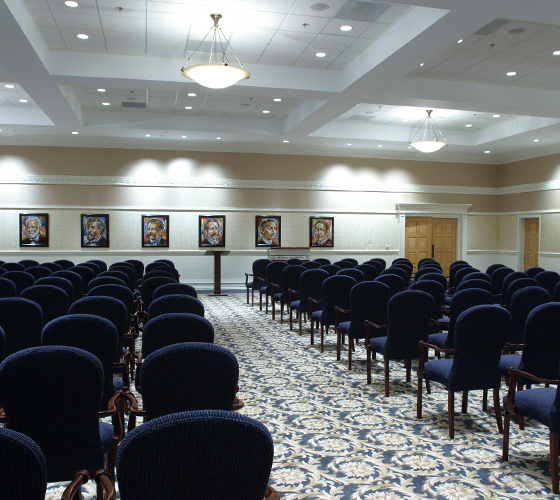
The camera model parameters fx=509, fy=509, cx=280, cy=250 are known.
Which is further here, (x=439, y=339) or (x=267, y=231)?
(x=267, y=231)

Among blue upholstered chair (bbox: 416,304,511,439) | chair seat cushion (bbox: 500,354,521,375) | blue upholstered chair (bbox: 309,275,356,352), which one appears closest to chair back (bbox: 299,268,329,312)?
blue upholstered chair (bbox: 309,275,356,352)

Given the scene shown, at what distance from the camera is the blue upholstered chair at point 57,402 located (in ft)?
8.02

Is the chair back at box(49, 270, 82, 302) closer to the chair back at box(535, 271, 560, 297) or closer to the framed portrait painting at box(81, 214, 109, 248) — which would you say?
the framed portrait painting at box(81, 214, 109, 248)

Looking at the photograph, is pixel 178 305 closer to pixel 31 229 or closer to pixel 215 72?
pixel 215 72

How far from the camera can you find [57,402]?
2.52 metres

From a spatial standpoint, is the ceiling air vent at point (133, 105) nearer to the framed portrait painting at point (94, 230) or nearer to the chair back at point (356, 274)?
the framed portrait painting at point (94, 230)

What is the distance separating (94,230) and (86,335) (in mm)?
12449

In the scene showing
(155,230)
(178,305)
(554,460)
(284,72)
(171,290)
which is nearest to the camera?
(554,460)

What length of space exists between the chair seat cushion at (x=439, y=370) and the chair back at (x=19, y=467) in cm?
343

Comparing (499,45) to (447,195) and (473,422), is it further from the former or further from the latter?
(447,195)

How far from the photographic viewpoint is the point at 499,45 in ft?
27.9

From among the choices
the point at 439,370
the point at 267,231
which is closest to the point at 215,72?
the point at 439,370

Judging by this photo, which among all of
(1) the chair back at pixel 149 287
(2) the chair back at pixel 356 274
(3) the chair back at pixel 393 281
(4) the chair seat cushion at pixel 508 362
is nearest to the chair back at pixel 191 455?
(4) the chair seat cushion at pixel 508 362

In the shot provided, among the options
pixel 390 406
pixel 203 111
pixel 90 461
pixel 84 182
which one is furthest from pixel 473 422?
pixel 84 182
